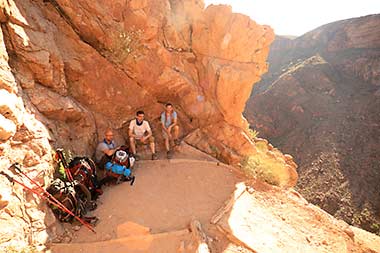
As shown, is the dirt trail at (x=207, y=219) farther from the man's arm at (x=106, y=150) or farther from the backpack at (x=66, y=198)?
the man's arm at (x=106, y=150)

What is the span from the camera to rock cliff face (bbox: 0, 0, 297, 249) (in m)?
4.57

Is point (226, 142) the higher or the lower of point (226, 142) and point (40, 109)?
the lower

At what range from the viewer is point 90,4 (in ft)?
24.2

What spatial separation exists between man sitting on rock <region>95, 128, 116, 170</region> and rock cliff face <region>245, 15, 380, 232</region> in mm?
24045

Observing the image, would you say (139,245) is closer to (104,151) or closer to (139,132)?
(104,151)

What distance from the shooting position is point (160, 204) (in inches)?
206

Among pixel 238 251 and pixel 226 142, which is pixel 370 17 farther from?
pixel 238 251

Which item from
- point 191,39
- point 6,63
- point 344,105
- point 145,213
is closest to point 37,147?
point 6,63

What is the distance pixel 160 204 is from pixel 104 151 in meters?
2.04

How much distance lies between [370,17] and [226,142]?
51997 mm

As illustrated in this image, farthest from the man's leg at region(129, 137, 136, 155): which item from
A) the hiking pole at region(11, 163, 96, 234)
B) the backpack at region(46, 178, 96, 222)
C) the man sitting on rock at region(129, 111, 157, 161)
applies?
the hiking pole at region(11, 163, 96, 234)

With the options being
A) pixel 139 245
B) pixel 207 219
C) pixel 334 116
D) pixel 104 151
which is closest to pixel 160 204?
pixel 207 219

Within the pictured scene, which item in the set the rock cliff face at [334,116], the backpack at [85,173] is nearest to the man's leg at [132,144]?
the backpack at [85,173]

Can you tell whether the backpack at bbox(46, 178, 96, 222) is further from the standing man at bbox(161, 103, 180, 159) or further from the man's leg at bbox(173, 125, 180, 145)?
the man's leg at bbox(173, 125, 180, 145)
